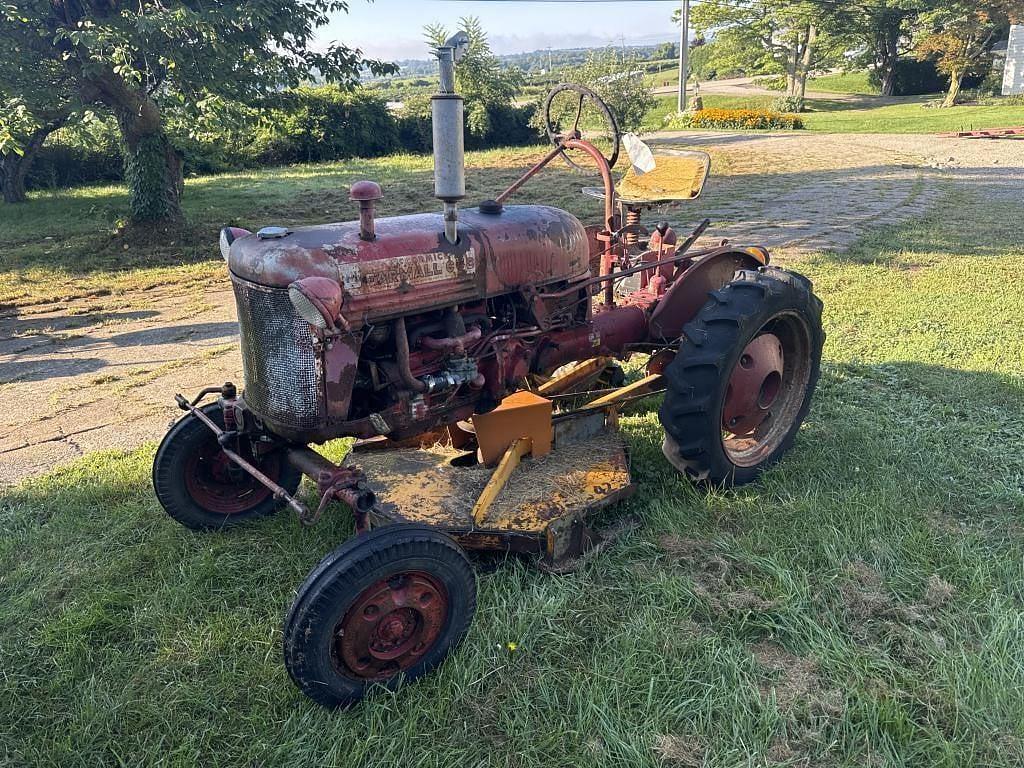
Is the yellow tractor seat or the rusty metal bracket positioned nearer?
the rusty metal bracket

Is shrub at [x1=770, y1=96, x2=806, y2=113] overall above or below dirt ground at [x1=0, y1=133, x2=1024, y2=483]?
above

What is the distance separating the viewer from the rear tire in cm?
311

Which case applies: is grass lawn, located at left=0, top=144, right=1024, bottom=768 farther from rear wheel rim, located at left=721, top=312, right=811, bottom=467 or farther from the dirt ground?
the dirt ground

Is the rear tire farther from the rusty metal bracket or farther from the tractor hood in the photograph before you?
the tractor hood

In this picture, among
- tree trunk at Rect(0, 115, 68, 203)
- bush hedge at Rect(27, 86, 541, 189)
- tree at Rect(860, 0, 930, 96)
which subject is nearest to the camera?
tree trunk at Rect(0, 115, 68, 203)

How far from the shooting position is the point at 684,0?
84.1 feet

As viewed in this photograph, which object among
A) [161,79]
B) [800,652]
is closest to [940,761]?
[800,652]

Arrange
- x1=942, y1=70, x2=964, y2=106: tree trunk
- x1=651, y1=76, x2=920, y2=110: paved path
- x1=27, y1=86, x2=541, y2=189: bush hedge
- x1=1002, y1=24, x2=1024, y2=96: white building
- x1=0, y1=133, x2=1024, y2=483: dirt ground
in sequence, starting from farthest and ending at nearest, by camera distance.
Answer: x1=651, y1=76, x2=920, y2=110: paved path < x1=942, y1=70, x2=964, y2=106: tree trunk < x1=1002, y1=24, x2=1024, y2=96: white building < x1=27, y1=86, x2=541, y2=189: bush hedge < x1=0, y1=133, x2=1024, y2=483: dirt ground

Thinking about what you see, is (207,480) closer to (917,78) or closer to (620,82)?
(620,82)

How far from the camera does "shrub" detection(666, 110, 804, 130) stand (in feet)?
82.8

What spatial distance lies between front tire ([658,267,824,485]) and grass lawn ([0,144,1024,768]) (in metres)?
0.18

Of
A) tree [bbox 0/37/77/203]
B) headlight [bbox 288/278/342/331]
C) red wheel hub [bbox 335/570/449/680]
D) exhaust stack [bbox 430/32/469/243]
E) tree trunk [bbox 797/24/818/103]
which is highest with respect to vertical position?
tree trunk [bbox 797/24/818/103]

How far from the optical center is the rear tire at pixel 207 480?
10.2 ft

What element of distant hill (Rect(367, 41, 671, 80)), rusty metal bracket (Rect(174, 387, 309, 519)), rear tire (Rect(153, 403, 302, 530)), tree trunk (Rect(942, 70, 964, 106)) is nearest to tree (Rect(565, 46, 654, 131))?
distant hill (Rect(367, 41, 671, 80))
